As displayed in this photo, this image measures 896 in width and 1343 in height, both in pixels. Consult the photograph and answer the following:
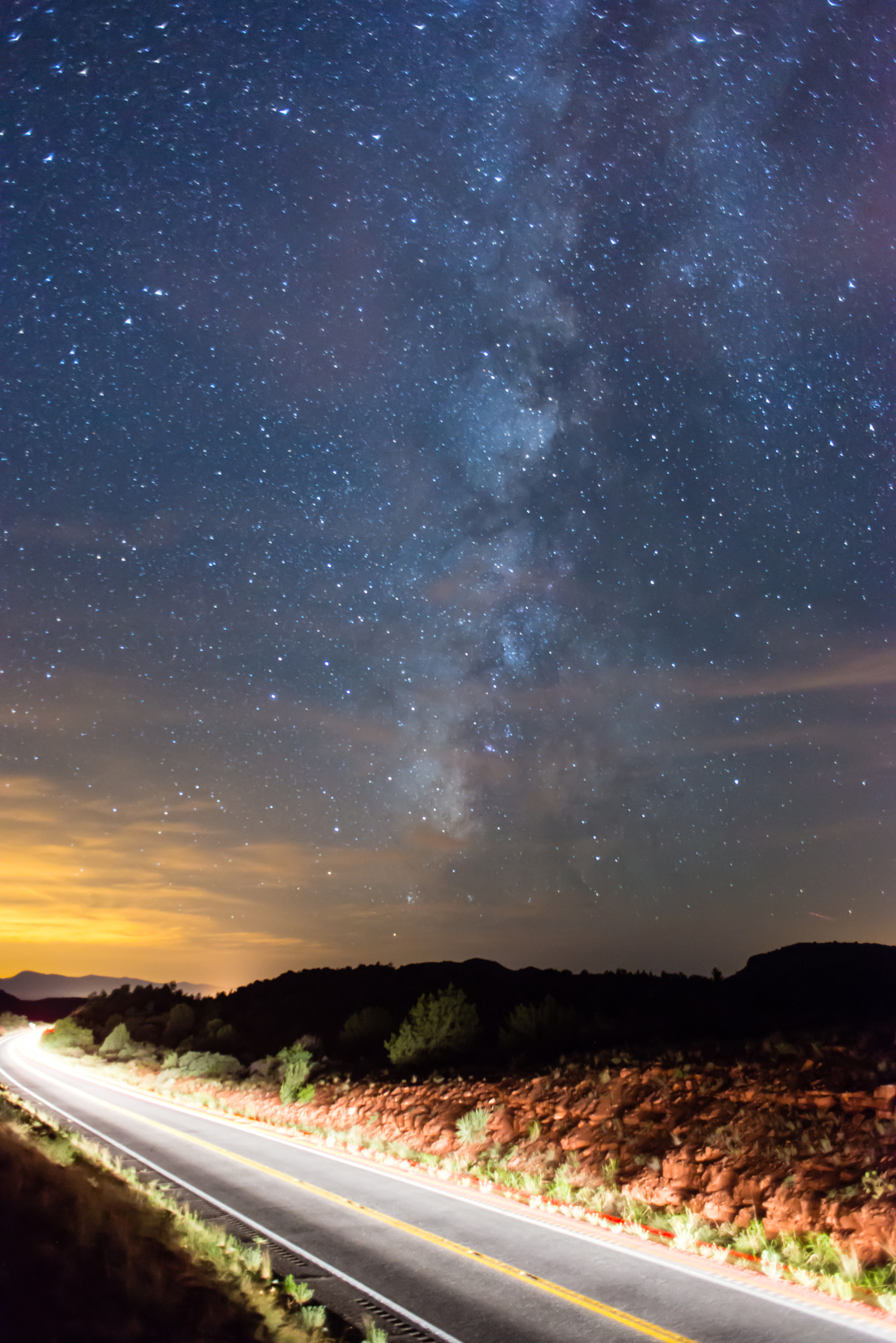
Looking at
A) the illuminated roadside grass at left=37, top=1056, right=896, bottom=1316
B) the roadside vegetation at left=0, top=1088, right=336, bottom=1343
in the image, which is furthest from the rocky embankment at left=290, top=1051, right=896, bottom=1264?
the roadside vegetation at left=0, top=1088, right=336, bottom=1343

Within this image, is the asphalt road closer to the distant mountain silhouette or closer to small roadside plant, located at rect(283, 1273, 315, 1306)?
small roadside plant, located at rect(283, 1273, 315, 1306)

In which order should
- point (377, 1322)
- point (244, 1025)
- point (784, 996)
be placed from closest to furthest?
point (377, 1322)
point (784, 996)
point (244, 1025)

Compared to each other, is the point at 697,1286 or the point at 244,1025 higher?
the point at 697,1286

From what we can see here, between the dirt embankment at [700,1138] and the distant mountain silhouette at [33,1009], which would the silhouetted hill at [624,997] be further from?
the distant mountain silhouette at [33,1009]

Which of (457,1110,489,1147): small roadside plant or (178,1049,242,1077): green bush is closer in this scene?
(457,1110,489,1147): small roadside plant

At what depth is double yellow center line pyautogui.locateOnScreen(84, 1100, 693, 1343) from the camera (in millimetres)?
7012

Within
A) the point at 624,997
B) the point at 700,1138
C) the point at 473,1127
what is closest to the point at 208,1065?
the point at 624,997

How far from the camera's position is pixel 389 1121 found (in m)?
19.7

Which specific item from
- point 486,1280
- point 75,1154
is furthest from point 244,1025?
point 486,1280

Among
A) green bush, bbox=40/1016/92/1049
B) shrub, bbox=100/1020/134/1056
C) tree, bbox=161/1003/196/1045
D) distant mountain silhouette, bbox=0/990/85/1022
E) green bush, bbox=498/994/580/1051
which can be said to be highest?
green bush, bbox=498/994/580/1051

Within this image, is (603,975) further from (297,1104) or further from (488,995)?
(297,1104)

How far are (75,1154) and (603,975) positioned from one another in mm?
62634

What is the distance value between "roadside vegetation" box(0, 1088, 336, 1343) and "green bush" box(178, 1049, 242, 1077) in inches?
957

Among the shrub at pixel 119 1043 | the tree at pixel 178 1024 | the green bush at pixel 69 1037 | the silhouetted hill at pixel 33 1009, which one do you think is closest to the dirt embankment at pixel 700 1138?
the shrub at pixel 119 1043
